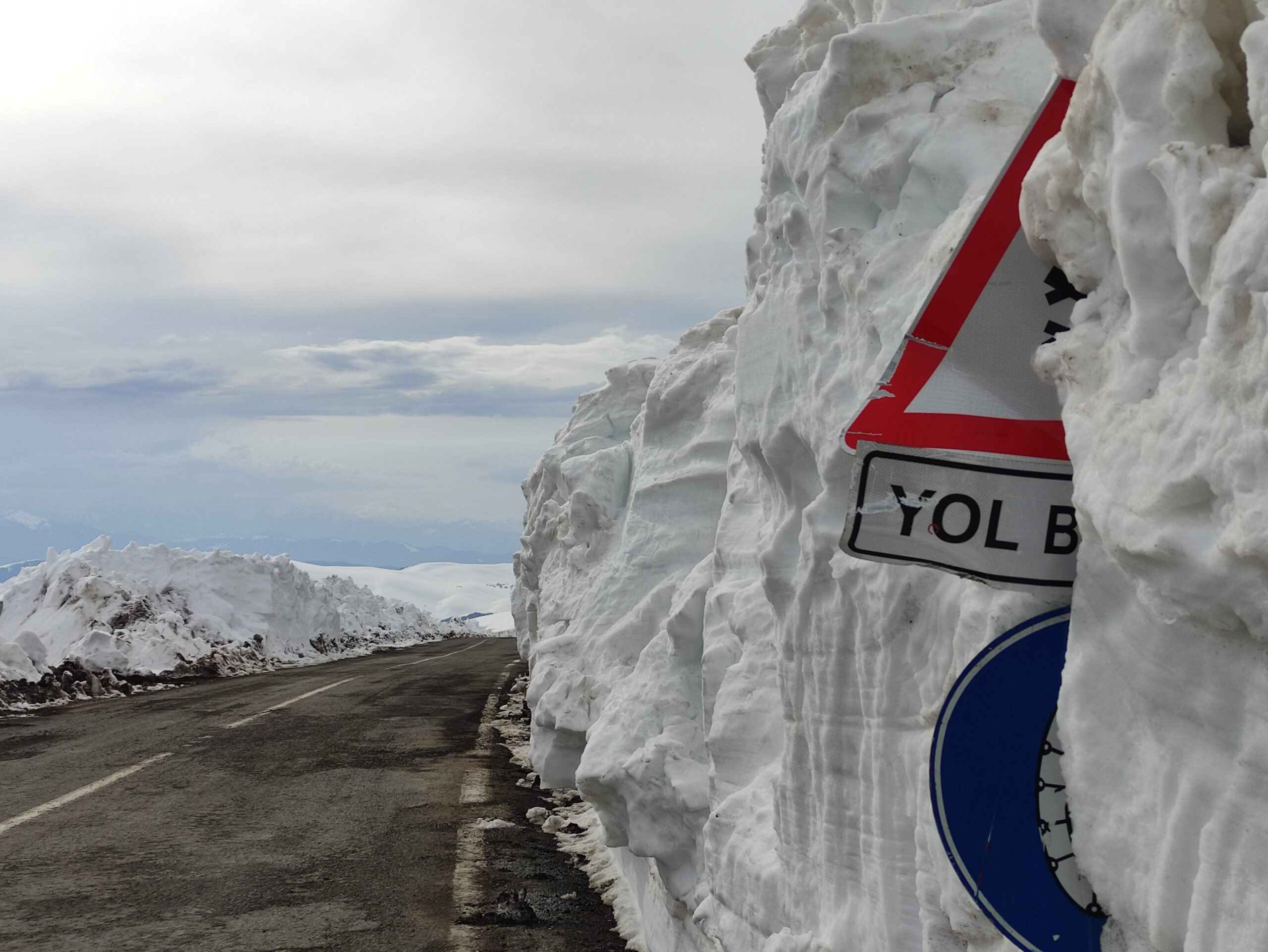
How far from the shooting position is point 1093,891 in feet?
6.18

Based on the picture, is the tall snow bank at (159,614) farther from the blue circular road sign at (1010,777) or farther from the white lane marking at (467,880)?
the blue circular road sign at (1010,777)

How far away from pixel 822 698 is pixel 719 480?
14.0 ft

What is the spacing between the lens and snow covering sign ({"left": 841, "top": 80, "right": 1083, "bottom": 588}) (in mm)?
1858

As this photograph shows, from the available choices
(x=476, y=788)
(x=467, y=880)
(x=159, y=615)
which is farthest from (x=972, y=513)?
(x=159, y=615)

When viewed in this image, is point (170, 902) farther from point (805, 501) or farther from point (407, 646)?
point (407, 646)

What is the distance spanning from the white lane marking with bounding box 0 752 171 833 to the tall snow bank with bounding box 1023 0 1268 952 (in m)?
7.61

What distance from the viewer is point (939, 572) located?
2590 millimetres

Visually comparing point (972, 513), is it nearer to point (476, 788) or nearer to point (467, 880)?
point (467, 880)

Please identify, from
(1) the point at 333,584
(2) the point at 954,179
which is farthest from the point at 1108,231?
(1) the point at 333,584

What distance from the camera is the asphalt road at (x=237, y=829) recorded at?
530 cm

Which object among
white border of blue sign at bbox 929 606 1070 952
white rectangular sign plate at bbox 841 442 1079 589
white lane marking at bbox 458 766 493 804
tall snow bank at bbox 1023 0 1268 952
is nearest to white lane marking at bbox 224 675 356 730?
white lane marking at bbox 458 766 493 804

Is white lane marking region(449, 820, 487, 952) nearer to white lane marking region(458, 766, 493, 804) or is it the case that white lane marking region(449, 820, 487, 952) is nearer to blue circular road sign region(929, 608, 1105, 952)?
white lane marking region(458, 766, 493, 804)

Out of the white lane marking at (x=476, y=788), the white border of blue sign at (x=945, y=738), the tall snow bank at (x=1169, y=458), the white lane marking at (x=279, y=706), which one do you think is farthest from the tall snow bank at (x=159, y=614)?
the tall snow bank at (x=1169, y=458)

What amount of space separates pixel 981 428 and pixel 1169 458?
381mm
